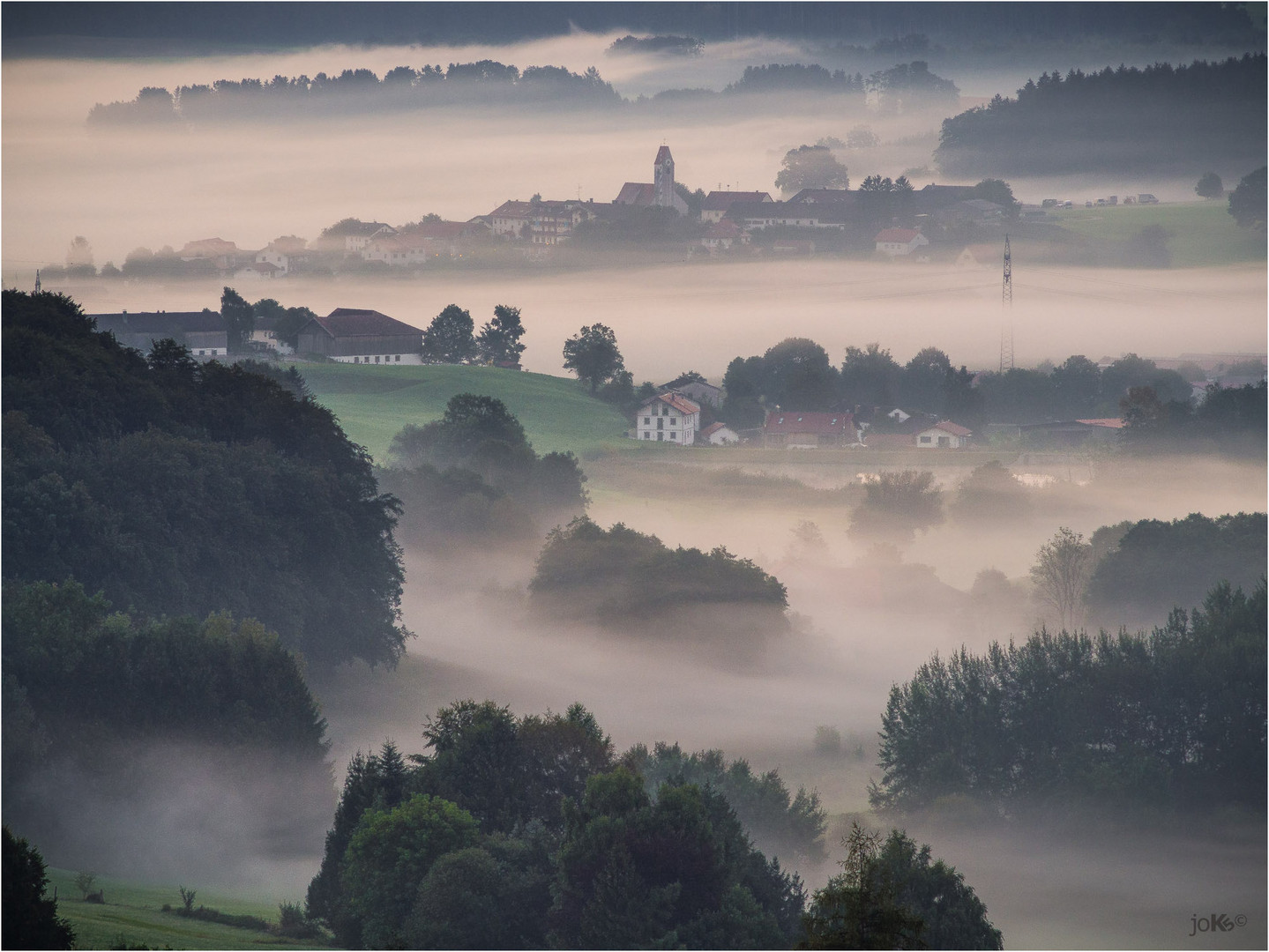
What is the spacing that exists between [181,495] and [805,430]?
86.5m

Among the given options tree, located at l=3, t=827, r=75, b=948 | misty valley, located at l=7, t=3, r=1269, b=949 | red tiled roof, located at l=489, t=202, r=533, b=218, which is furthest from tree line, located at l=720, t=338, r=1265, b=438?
tree, located at l=3, t=827, r=75, b=948

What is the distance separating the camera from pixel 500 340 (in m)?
137

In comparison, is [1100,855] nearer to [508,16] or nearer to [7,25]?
[7,25]

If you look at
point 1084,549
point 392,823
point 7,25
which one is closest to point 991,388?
point 1084,549

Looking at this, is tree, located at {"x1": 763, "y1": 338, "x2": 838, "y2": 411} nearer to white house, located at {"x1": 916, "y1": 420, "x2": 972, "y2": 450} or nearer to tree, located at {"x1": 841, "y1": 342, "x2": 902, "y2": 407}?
tree, located at {"x1": 841, "y1": 342, "x2": 902, "y2": 407}

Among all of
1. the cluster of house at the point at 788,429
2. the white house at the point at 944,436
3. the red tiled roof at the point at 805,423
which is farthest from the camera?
the white house at the point at 944,436

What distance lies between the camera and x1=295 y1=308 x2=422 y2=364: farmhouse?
122 m

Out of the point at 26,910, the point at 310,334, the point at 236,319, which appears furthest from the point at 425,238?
the point at 26,910

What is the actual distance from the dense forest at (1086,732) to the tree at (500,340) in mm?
91844

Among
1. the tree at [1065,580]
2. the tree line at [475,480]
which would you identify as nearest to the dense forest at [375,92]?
the tree line at [475,480]

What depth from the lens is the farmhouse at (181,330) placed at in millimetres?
111500

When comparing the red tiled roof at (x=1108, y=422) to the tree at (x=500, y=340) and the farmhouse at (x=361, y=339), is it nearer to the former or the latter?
the tree at (x=500, y=340)

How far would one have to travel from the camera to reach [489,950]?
82.6 ft

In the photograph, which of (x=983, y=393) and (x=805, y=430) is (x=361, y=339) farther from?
(x=983, y=393)
